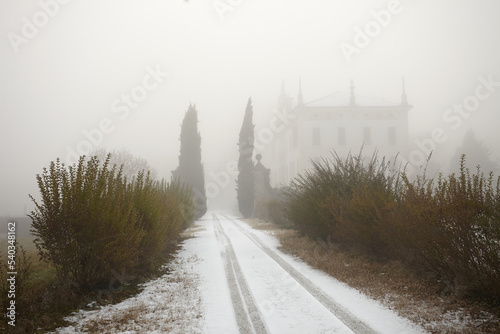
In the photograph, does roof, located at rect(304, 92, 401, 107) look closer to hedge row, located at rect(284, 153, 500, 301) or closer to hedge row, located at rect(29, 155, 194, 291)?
hedge row, located at rect(284, 153, 500, 301)

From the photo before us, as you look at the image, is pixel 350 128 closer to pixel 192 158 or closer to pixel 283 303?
pixel 192 158

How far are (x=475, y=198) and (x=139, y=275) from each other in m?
6.56

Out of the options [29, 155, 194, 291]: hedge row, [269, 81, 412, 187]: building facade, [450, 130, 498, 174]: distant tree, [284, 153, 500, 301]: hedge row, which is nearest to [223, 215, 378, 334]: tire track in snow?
[284, 153, 500, 301]: hedge row

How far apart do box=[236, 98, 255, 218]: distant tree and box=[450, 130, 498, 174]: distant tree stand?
120 ft

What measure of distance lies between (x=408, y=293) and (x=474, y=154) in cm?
5680

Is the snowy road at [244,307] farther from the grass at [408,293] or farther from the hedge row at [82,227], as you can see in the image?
the hedge row at [82,227]

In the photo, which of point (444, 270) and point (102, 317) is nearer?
point (102, 317)

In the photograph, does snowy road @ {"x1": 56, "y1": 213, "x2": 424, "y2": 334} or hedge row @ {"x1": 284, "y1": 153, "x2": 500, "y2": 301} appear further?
hedge row @ {"x1": 284, "y1": 153, "x2": 500, "y2": 301}

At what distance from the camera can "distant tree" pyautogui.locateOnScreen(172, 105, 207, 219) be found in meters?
31.8

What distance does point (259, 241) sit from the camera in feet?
46.6

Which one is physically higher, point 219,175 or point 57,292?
point 219,175

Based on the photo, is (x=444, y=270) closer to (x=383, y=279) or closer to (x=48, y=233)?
(x=383, y=279)

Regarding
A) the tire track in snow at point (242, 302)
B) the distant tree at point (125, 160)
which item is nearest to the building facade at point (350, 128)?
the distant tree at point (125, 160)

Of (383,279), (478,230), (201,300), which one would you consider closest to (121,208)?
(201,300)
